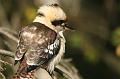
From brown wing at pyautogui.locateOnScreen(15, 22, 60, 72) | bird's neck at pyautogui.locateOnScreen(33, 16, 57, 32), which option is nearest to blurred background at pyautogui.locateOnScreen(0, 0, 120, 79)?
bird's neck at pyautogui.locateOnScreen(33, 16, 57, 32)

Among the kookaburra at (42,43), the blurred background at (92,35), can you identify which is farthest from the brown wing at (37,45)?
the blurred background at (92,35)

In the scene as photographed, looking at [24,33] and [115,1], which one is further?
[115,1]

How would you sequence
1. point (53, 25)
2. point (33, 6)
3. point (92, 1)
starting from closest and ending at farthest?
1. point (53, 25)
2. point (33, 6)
3. point (92, 1)

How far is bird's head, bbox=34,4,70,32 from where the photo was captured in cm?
491

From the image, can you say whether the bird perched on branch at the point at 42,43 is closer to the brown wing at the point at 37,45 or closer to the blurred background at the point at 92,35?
the brown wing at the point at 37,45

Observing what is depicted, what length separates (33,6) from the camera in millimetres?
8148

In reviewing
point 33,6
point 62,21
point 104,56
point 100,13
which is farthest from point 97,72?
point 62,21

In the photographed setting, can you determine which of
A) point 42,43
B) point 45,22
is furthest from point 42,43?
point 45,22

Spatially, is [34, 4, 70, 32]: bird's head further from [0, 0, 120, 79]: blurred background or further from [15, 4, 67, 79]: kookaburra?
[0, 0, 120, 79]: blurred background

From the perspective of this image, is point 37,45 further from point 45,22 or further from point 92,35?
point 92,35

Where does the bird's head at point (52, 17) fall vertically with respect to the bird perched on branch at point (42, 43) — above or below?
above

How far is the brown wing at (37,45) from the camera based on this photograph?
15.2 feet

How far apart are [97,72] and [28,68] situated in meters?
5.53

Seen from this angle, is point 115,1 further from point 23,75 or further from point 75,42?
point 23,75
